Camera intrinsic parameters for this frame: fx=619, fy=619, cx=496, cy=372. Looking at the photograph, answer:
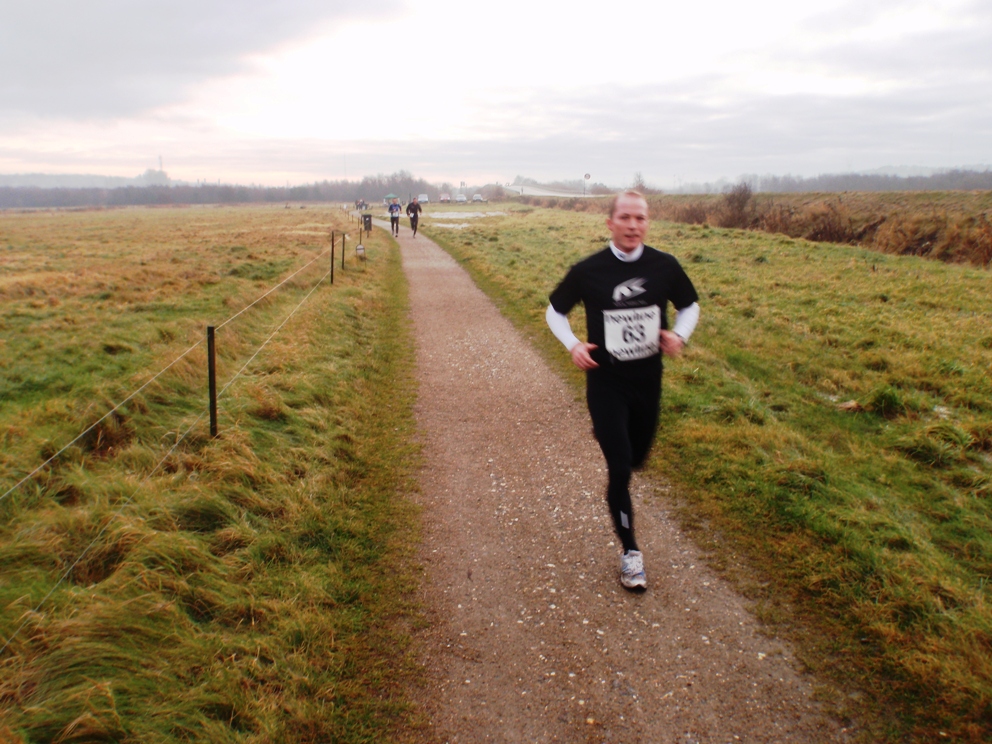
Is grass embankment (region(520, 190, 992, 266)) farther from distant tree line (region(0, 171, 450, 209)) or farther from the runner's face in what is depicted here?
distant tree line (region(0, 171, 450, 209))

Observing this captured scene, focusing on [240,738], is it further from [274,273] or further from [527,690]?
[274,273]

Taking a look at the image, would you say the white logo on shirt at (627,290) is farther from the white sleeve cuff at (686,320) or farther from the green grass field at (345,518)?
the green grass field at (345,518)

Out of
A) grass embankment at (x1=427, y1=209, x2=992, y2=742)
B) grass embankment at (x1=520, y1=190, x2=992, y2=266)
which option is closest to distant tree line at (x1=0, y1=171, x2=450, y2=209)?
grass embankment at (x1=520, y1=190, x2=992, y2=266)

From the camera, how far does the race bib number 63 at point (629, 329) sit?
3.57 metres

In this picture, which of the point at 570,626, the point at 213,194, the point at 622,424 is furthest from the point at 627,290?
the point at 213,194

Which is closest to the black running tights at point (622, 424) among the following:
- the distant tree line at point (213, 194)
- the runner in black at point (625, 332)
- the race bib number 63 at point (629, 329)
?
the runner in black at point (625, 332)

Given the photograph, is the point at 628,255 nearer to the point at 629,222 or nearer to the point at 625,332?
the point at 629,222

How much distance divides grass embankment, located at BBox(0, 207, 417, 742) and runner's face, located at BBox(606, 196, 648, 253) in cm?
244

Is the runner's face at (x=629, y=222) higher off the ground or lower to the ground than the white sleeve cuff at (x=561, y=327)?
higher

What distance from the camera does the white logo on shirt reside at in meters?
3.55

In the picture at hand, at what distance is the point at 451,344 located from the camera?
10.1 meters

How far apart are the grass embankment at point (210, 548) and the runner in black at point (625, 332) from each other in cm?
153

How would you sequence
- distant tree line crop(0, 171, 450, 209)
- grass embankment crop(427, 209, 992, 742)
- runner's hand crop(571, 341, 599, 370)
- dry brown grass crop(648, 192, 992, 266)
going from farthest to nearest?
distant tree line crop(0, 171, 450, 209)
dry brown grass crop(648, 192, 992, 266)
runner's hand crop(571, 341, 599, 370)
grass embankment crop(427, 209, 992, 742)

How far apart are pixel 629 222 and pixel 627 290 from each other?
1.25ft
